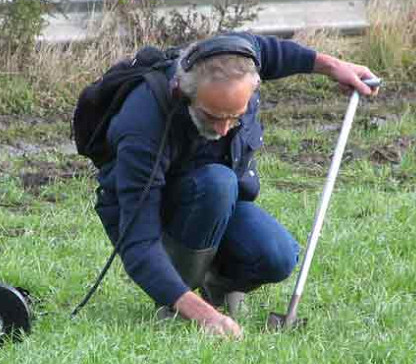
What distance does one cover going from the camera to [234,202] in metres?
5.42

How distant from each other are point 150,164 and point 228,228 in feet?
2.13

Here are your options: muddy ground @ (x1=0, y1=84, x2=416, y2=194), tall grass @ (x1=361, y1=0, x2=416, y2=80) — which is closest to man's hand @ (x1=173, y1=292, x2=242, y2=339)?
muddy ground @ (x1=0, y1=84, x2=416, y2=194)

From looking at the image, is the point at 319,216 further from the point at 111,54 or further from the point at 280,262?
the point at 111,54

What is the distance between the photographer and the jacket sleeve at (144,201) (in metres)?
5.01

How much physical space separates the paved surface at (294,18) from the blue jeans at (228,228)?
18.1 ft

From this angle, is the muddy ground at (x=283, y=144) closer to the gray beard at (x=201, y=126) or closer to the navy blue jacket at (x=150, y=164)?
the navy blue jacket at (x=150, y=164)

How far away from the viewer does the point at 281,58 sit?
5.64 meters


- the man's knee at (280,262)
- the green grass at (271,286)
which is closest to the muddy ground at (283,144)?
the green grass at (271,286)

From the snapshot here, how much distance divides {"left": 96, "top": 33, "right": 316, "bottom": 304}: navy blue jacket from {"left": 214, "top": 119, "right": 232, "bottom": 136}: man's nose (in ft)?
0.53

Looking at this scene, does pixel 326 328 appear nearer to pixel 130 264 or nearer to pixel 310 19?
pixel 130 264

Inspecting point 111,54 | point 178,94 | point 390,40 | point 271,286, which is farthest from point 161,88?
point 390,40

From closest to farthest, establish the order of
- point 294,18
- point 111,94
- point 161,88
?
point 161,88, point 111,94, point 294,18

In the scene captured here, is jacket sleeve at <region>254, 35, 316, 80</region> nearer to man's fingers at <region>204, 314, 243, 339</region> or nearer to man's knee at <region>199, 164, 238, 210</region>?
man's knee at <region>199, 164, 238, 210</region>

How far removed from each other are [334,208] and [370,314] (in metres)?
1.78
